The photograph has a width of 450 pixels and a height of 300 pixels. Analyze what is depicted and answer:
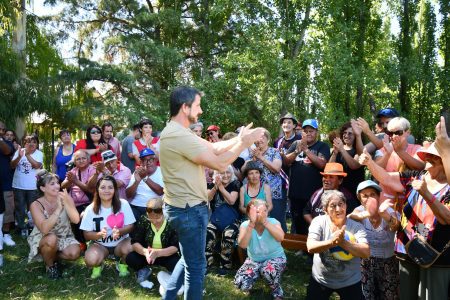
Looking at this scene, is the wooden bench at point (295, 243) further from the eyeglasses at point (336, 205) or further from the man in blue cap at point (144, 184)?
the man in blue cap at point (144, 184)

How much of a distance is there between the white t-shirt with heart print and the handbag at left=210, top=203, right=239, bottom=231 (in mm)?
1008

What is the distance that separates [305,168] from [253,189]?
0.74 meters

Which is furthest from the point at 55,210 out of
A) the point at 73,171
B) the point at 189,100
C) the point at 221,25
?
the point at 221,25

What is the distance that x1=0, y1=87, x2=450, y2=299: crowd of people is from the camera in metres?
3.08

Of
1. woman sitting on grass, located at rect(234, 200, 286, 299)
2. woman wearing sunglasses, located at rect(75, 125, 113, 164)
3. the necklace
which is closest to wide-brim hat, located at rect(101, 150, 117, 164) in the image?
woman wearing sunglasses, located at rect(75, 125, 113, 164)

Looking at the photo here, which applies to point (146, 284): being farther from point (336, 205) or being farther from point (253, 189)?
point (336, 205)

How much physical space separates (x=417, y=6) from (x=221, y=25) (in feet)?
24.3

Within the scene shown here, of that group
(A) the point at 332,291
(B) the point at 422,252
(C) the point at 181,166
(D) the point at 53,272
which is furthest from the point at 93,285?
(B) the point at 422,252

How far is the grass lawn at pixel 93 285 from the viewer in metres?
4.40

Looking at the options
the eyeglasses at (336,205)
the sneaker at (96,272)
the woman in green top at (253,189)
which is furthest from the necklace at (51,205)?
the eyeglasses at (336,205)

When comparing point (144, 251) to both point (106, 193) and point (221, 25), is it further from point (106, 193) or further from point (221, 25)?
point (221, 25)

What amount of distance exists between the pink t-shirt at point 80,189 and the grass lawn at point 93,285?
82cm

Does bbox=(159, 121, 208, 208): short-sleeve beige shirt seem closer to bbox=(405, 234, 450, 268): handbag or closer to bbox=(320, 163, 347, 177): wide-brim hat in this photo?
bbox=(405, 234, 450, 268): handbag

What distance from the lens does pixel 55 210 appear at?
193 inches
